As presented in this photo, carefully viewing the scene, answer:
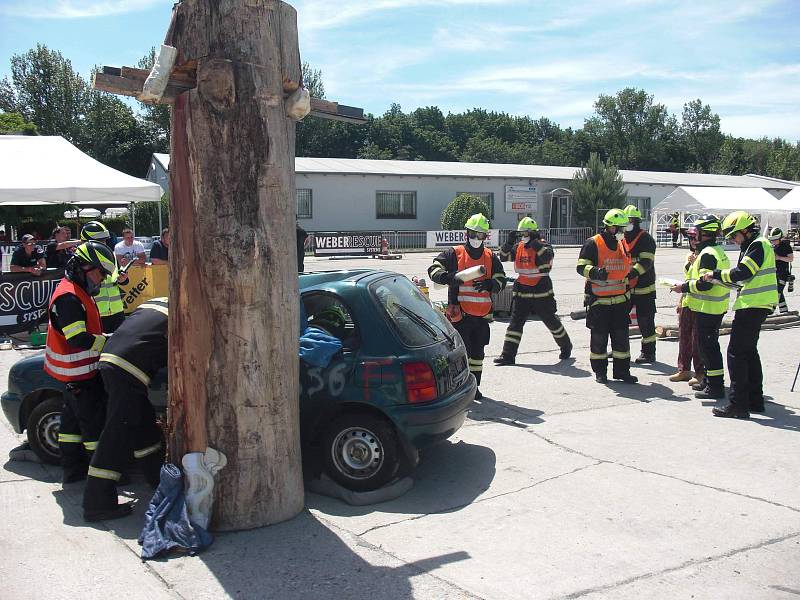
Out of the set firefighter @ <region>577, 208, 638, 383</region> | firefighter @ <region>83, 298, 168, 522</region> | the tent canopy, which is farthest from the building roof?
firefighter @ <region>83, 298, 168, 522</region>

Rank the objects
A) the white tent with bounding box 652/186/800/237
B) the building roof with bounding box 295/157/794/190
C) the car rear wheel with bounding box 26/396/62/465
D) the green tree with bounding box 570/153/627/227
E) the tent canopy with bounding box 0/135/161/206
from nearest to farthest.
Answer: the car rear wheel with bounding box 26/396/62/465
the tent canopy with bounding box 0/135/161/206
the white tent with bounding box 652/186/800/237
the building roof with bounding box 295/157/794/190
the green tree with bounding box 570/153/627/227

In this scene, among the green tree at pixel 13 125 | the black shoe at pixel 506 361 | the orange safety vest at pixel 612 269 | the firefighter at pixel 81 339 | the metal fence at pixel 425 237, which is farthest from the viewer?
the green tree at pixel 13 125

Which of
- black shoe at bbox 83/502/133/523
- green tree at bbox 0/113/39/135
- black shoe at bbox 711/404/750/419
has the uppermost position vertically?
green tree at bbox 0/113/39/135

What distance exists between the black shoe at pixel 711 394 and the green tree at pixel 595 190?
3621cm

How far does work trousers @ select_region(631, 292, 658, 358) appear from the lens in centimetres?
1005

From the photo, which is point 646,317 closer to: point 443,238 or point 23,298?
point 23,298

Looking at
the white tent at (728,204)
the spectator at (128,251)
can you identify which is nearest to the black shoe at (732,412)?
the spectator at (128,251)

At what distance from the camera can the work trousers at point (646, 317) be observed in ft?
33.0

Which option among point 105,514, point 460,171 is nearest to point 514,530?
point 105,514

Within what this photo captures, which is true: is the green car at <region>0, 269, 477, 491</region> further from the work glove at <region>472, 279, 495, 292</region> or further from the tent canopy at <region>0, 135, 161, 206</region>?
the tent canopy at <region>0, 135, 161, 206</region>

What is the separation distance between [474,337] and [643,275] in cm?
287

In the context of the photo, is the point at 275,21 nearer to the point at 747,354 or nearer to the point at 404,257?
the point at 747,354

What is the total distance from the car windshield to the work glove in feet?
5.98

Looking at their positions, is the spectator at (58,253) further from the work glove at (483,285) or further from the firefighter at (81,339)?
the firefighter at (81,339)
